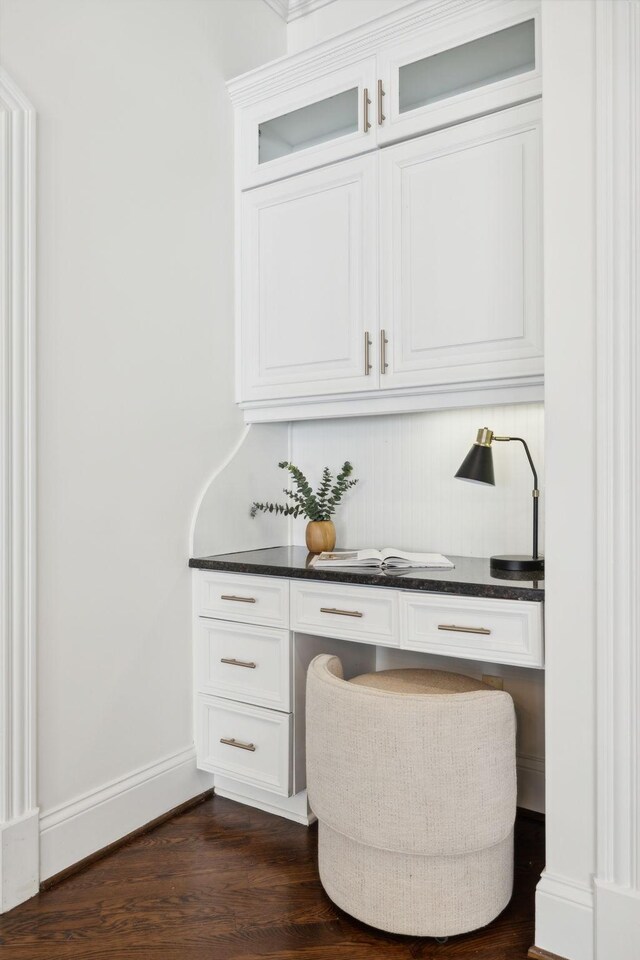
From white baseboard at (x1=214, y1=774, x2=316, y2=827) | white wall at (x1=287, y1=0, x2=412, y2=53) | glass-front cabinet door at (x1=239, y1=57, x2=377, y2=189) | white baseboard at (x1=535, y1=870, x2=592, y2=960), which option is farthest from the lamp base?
white wall at (x1=287, y1=0, x2=412, y2=53)

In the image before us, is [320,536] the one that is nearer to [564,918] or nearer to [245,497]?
[245,497]

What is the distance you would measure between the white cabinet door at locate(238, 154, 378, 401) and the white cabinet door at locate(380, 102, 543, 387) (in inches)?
3.3

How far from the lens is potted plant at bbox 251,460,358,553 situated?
247 centimetres

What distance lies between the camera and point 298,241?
7.88 ft

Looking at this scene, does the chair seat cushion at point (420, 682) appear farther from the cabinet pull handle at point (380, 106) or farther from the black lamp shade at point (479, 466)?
the cabinet pull handle at point (380, 106)

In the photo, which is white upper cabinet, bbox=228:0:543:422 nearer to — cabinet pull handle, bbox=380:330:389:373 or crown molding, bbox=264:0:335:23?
cabinet pull handle, bbox=380:330:389:373

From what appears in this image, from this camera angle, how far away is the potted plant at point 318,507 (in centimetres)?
247

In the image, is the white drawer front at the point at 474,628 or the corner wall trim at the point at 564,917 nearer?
the corner wall trim at the point at 564,917

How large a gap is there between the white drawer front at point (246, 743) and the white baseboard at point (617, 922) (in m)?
0.96

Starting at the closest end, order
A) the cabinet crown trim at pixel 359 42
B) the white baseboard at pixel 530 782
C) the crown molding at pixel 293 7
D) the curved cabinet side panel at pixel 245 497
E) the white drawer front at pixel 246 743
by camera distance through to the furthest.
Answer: the cabinet crown trim at pixel 359 42
the white drawer front at pixel 246 743
the white baseboard at pixel 530 782
the curved cabinet side panel at pixel 245 497
the crown molding at pixel 293 7

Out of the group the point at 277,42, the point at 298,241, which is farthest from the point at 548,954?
the point at 277,42

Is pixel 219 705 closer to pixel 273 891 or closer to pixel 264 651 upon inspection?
pixel 264 651

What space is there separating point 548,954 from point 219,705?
47.4 inches

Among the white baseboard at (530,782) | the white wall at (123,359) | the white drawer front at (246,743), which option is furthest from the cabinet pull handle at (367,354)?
the white baseboard at (530,782)
